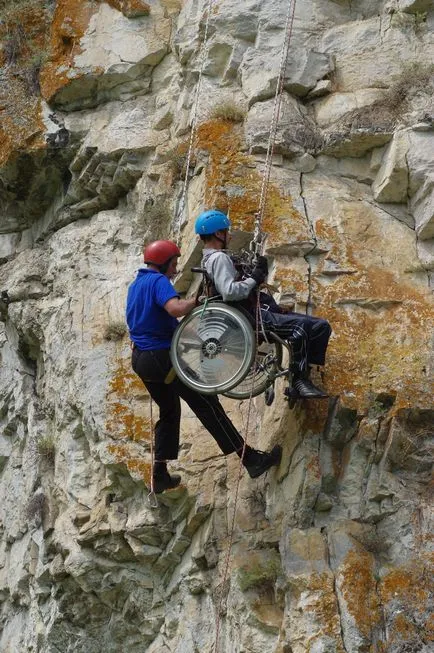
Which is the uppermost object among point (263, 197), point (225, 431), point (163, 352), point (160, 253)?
point (160, 253)

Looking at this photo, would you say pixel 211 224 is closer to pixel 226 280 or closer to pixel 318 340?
pixel 226 280

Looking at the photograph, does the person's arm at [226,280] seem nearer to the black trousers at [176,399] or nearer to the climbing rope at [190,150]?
the black trousers at [176,399]

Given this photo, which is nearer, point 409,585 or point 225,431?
point 409,585

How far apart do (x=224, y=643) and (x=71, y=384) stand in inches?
165

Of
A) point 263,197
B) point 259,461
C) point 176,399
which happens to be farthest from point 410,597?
point 263,197

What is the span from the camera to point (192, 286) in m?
13.2

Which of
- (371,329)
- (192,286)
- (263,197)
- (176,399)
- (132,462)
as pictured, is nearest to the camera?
(176,399)

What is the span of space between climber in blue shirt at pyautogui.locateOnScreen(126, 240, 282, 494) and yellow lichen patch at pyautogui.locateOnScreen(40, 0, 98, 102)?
226 inches

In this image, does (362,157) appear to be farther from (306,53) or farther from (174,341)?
(174,341)

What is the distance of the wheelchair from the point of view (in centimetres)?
1038

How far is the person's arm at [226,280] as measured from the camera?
1042cm

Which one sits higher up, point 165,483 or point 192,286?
point 192,286

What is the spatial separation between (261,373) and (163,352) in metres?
0.99

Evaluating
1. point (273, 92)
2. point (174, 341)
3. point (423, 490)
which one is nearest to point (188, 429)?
point (174, 341)
